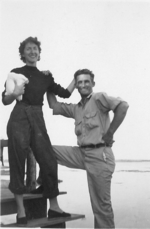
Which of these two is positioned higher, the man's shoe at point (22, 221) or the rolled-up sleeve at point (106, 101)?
the rolled-up sleeve at point (106, 101)

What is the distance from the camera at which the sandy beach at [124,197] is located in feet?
13.8

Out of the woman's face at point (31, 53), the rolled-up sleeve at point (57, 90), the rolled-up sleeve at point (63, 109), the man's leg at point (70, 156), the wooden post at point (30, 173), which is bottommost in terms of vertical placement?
the wooden post at point (30, 173)

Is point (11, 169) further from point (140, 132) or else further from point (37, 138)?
point (140, 132)

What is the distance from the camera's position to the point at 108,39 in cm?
419

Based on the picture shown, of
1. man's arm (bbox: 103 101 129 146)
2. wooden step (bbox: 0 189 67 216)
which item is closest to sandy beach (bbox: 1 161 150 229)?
wooden step (bbox: 0 189 67 216)

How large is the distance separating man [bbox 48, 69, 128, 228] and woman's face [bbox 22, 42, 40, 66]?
0.49 meters

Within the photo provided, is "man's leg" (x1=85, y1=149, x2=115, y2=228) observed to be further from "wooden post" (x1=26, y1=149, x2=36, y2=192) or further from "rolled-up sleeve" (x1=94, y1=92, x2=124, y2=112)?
"wooden post" (x1=26, y1=149, x2=36, y2=192)

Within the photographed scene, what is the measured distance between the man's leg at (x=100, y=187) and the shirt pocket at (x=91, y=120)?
0.25 m

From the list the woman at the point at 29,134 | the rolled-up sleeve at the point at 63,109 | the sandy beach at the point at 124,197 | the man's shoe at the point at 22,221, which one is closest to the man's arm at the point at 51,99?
the rolled-up sleeve at the point at 63,109

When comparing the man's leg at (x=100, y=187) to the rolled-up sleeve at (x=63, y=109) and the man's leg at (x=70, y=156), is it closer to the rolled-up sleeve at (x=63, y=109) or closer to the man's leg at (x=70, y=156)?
the man's leg at (x=70, y=156)

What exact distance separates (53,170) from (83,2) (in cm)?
206

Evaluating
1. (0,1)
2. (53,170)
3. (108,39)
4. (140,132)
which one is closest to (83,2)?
(108,39)

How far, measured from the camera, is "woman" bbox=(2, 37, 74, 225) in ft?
10.2

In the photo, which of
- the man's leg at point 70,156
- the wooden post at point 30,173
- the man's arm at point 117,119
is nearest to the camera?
the man's arm at point 117,119
